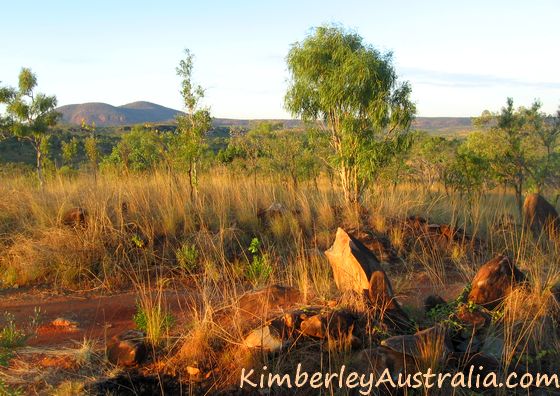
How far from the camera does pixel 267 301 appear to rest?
441 cm

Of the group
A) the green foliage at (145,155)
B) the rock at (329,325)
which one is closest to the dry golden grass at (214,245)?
the rock at (329,325)

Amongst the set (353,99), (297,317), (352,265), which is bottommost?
(297,317)

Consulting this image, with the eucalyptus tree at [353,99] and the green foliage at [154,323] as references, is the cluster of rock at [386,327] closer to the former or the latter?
the green foliage at [154,323]

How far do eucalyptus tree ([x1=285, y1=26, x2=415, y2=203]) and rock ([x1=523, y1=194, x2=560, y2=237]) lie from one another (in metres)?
2.35

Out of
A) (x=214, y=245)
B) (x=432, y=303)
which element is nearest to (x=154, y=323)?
(x=432, y=303)

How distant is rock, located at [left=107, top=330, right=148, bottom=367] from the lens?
413 centimetres

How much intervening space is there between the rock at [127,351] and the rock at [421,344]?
1866 millimetres

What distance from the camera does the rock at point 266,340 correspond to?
4000 mm

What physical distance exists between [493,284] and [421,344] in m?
1.31

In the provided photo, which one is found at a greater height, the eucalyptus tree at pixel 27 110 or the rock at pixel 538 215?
the eucalyptus tree at pixel 27 110

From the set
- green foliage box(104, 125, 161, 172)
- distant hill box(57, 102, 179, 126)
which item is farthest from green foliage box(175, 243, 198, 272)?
distant hill box(57, 102, 179, 126)

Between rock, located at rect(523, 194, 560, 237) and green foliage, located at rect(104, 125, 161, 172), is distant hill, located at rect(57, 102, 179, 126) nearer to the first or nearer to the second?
green foliage, located at rect(104, 125, 161, 172)

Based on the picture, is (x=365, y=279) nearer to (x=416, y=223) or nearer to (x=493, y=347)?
(x=493, y=347)

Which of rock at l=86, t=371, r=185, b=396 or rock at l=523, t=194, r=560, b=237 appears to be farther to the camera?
rock at l=523, t=194, r=560, b=237
